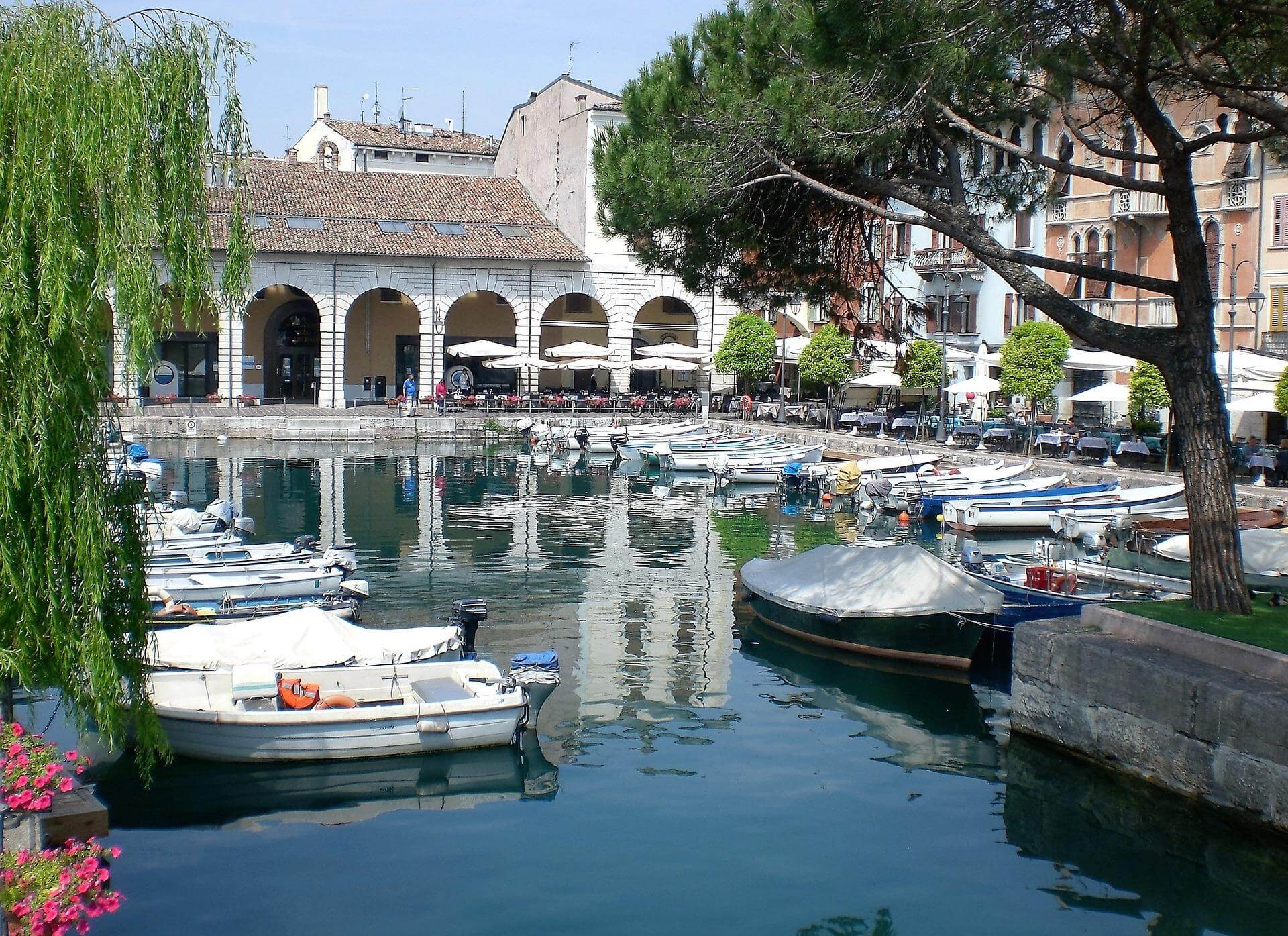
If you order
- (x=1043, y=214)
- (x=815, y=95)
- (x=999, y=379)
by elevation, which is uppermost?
(x=1043, y=214)

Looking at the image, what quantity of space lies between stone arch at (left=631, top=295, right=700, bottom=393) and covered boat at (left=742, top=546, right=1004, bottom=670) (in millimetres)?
38258

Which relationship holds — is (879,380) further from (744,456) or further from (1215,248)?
(1215,248)

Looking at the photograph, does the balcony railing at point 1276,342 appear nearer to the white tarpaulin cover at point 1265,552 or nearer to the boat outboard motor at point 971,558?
the white tarpaulin cover at point 1265,552

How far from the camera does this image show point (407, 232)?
5116 centimetres

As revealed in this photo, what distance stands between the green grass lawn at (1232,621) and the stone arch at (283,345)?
41353 millimetres

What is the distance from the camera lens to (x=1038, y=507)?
28.0 m

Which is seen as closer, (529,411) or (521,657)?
(521,657)

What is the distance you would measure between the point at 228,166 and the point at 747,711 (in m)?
8.40

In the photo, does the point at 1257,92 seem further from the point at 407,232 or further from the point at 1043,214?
the point at 407,232

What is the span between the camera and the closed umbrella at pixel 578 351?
5062cm

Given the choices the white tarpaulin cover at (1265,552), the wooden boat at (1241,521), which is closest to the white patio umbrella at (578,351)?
the wooden boat at (1241,521)

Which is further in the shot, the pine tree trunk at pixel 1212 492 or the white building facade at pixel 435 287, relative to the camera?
the white building facade at pixel 435 287

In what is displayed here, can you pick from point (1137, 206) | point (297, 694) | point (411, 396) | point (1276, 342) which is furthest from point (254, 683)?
point (411, 396)

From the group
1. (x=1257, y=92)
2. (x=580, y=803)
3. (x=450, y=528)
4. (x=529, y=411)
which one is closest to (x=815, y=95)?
(x=1257, y=92)
